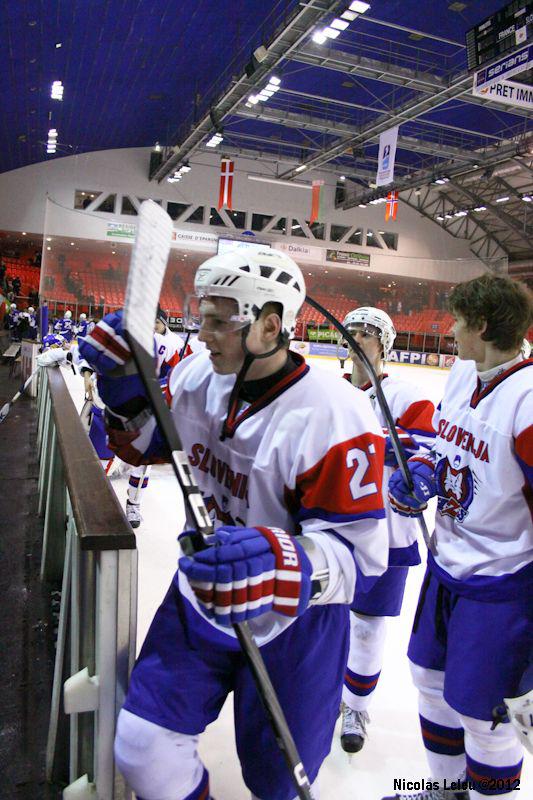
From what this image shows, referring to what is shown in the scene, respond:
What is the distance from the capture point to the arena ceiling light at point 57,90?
12.2 meters

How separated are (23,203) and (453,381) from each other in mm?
21062

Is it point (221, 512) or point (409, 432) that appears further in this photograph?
point (409, 432)

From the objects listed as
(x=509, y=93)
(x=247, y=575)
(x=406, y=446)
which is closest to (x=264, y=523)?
(x=247, y=575)

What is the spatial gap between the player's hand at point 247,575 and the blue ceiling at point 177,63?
10.1 m

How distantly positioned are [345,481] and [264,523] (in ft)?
0.64

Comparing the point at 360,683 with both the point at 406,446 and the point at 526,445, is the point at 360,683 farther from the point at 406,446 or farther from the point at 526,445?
the point at 526,445

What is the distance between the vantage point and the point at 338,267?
750 inches

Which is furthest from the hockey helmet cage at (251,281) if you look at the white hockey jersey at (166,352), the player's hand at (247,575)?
the white hockey jersey at (166,352)

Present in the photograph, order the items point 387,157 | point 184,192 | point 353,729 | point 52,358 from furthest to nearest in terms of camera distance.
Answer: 1. point 184,192
2. point 387,157
3. point 52,358
4. point 353,729

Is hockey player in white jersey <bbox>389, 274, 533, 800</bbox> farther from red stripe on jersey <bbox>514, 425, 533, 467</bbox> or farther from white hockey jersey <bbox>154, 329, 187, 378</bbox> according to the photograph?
white hockey jersey <bbox>154, 329, 187, 378</bbox>

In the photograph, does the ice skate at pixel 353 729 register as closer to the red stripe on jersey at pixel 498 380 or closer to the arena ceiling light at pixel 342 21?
the red stripe on jersey at pixel 498 380

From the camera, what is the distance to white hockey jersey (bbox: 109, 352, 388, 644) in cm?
114

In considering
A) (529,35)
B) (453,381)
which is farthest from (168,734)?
(529,35)

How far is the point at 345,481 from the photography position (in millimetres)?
1133
